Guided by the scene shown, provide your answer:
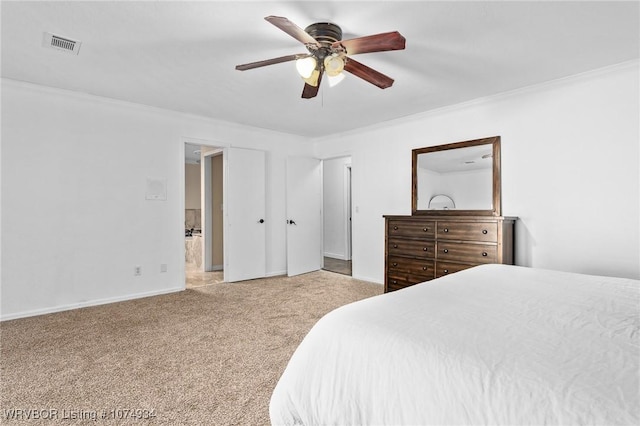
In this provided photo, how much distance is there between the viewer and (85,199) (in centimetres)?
373

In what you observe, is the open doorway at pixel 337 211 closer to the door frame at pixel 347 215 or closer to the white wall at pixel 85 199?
the door frame at pixel 347 215

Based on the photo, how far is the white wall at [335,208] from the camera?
23.6 feet

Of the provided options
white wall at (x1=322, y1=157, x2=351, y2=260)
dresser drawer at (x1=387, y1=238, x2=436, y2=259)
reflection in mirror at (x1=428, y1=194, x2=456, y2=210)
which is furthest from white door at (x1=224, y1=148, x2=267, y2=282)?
reflection in mirror at (x1=428, y1=194, x2=456, y2=210)

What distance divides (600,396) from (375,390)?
559 millimetres

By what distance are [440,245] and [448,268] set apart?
266 mm

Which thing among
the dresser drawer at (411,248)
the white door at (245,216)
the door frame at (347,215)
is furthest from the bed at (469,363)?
the door frame at (347,215)

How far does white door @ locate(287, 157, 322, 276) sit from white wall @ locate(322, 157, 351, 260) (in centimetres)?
130

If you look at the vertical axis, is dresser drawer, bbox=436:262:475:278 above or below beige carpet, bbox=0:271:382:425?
above

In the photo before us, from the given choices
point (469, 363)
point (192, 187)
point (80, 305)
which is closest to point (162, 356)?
point (80, 305)

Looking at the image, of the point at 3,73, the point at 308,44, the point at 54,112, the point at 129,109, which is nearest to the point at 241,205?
the point at 129,109

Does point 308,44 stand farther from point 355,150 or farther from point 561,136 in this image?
point 355,150

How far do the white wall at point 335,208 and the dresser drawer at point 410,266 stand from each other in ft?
9.72

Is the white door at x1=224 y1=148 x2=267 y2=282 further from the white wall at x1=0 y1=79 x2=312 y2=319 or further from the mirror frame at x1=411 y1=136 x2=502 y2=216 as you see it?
the mirror frame at x1=411 y1=136 x2=502 y2=216

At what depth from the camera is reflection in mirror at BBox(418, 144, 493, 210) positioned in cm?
382
